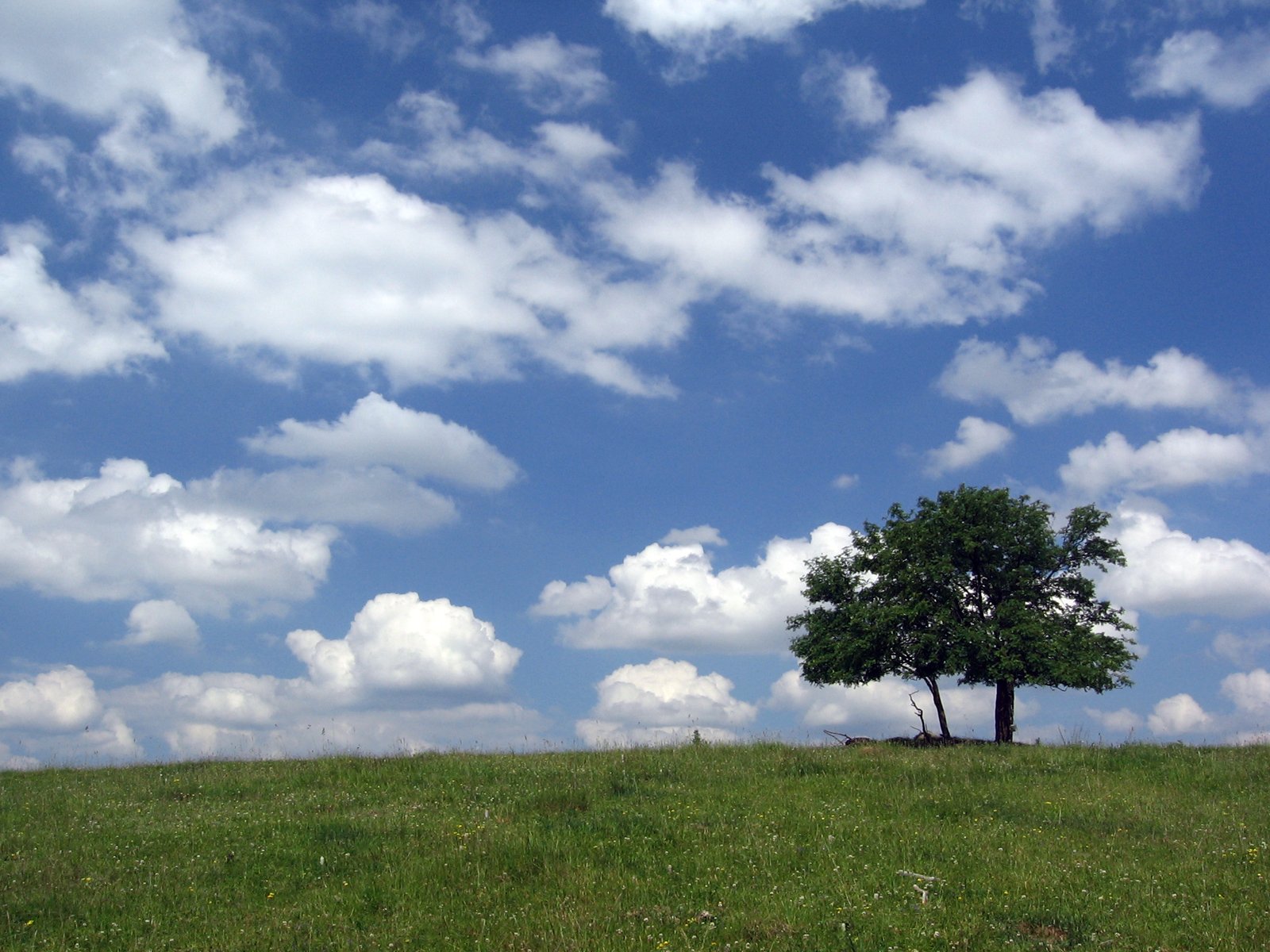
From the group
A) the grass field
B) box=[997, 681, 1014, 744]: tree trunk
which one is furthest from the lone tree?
the grass field

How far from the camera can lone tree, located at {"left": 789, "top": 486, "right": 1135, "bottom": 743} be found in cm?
3409

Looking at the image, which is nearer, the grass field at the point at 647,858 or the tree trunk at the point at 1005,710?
the grass field at the point at 647,858

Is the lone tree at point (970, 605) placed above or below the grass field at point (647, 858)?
above

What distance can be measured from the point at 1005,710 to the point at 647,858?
85.4 ft

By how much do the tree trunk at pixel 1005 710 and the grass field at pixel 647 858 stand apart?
14.6m

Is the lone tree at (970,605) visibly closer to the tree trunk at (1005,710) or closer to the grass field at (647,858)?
the tree trunk at (1005,710)

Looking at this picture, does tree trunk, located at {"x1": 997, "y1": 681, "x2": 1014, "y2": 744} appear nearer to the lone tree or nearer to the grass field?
the lone tree

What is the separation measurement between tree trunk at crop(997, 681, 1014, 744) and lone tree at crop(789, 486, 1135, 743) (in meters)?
0.04

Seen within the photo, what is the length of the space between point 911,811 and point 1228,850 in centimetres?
478

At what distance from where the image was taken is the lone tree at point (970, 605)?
112ft

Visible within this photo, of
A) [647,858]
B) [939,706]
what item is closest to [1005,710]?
[939,706]

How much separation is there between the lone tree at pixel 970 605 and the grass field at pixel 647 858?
12.7 meters

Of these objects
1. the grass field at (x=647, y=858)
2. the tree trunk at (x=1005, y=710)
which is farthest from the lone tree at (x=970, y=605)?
the grass field at (x=647, y=858)

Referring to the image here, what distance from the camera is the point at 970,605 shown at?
3638 centimetres
